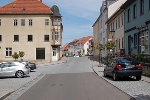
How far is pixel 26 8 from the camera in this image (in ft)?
185

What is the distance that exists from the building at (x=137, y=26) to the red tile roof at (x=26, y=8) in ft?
88.1

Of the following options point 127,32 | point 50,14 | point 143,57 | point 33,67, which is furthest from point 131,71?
point 50,14

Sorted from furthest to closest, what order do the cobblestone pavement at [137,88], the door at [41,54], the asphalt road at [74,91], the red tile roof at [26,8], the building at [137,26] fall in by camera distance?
the door at [41,54], the red tile roof at [26,8], the building at [137,26], the asphalt road at [74,91], the cobblestone pavement at [137,88]

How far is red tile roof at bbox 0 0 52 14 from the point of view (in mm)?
54781

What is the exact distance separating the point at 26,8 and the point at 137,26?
35087 mm

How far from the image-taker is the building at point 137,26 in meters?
23.4

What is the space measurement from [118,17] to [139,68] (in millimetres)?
20844

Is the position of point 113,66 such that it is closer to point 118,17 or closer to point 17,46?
point 118,17

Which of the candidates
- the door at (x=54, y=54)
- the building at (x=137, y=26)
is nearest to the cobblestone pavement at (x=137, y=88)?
the building at (x=137, y=26)

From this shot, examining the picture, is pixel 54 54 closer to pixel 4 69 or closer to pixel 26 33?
pixel 26 33

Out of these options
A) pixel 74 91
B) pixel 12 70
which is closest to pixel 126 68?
pixel 74 91

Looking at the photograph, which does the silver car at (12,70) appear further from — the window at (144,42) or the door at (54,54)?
the door at (54,54)

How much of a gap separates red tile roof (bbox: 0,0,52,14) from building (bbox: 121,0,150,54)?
26854mm

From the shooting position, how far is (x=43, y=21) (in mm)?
54656
